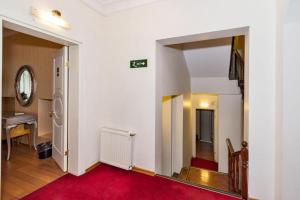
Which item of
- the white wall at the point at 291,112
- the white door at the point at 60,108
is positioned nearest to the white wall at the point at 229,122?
the white wall at the point at 291,112

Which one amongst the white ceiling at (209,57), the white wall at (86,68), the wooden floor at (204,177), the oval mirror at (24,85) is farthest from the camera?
the wooden floor at (204,177)

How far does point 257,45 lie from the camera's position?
6.35ft

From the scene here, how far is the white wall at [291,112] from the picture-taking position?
1501mm

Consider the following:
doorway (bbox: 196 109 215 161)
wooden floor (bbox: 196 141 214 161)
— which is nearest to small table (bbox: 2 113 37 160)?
wooden floor (bbox: 196 141 214 161)

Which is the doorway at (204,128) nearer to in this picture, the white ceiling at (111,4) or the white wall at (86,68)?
the white wall at (86,68)

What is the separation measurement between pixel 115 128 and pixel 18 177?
1.66 metres

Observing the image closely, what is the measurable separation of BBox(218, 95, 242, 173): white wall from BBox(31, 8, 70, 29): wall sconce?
4451 millimetres

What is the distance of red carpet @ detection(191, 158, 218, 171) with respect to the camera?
5.88 m

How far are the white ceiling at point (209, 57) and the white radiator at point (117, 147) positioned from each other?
8.08 feet

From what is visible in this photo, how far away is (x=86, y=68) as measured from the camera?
8.61ft

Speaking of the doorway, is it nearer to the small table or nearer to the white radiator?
the white radiator

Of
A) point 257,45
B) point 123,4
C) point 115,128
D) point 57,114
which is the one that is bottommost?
point 115,128

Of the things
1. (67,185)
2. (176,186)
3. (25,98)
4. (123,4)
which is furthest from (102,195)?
(25,98)

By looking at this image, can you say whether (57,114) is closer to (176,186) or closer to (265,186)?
(176,186)
